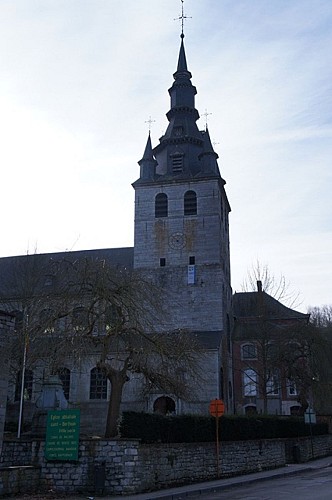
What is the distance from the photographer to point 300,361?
30672 millimetres

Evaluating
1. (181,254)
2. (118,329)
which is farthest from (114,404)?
(181,254)

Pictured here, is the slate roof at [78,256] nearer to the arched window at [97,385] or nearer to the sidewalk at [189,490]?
the arched window at [97,385]

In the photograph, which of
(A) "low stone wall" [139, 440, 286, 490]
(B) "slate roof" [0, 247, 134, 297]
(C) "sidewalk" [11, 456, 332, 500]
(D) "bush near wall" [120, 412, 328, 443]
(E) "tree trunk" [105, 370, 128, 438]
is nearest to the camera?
(C) "sidewalk" [11, 456, 332, 500]

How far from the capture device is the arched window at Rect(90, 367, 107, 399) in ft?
102

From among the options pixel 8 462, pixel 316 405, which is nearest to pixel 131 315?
pixel 8 462

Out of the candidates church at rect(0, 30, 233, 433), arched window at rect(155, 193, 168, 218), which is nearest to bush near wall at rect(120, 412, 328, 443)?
church at rect(0, 30, 233, 433)

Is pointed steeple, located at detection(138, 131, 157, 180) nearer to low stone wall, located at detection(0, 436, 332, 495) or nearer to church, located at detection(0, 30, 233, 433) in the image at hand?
church, located at detection(0, 30, 233, 433)

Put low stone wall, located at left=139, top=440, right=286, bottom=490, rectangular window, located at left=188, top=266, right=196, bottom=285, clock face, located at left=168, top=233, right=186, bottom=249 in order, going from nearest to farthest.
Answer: low stone wall, located at left=139, top=440, right=286, bottom=490, rectangular window, located at left=188, top=266, right=196, bottom=285, clock face, located at left=168, top=233, right=186, bottom=249

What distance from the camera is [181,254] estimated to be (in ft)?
112

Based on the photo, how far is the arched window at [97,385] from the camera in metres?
31.1

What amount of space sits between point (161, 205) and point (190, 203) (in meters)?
1.88

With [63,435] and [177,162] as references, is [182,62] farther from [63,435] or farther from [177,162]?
[63,435]

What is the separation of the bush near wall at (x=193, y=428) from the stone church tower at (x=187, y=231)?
794 centimetres

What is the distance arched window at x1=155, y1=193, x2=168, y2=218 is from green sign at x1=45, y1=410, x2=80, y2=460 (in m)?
21.8
